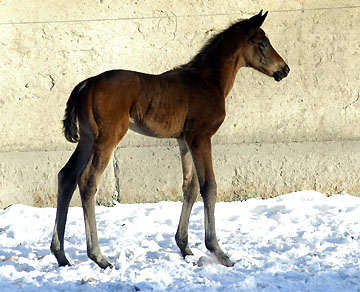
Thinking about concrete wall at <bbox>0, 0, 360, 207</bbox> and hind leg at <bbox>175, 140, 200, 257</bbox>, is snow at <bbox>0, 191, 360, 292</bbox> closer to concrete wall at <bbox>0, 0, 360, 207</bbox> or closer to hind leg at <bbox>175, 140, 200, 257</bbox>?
hind leg at <bbox>175, 140, 200, 257</bbox>

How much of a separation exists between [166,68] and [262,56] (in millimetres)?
1725

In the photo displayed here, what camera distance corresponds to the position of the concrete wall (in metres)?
6.55

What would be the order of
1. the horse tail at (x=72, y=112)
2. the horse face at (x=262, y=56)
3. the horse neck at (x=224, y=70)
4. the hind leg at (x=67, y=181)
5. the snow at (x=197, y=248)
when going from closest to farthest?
the snow at (x=197, y=248), the horse tail at (x=72, y=112), the hind leg at (x=67, y=181), the horse neck at (x=224, y=70), the horse face at (x=262, y=56)

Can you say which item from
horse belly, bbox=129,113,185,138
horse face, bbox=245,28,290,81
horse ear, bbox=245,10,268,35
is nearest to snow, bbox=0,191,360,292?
horse belly, bbox=129,113,185,138

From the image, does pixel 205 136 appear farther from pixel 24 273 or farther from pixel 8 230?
pixel 8 230

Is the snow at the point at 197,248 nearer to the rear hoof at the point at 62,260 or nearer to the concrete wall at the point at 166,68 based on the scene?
the rear hoof at the point at 62,260

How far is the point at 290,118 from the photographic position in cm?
667

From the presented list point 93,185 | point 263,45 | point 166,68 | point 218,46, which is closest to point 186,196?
point 93,185

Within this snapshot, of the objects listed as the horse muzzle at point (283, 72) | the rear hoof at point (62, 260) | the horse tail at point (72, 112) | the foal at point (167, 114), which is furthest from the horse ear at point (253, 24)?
the rear hoof at point (62, 260)

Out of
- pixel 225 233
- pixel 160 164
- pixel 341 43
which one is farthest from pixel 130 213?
pixel 341 43

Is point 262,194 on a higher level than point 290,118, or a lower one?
lower

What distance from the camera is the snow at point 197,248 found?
410cm

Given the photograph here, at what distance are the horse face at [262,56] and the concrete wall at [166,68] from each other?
144 cm

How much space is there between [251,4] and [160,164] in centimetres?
193
